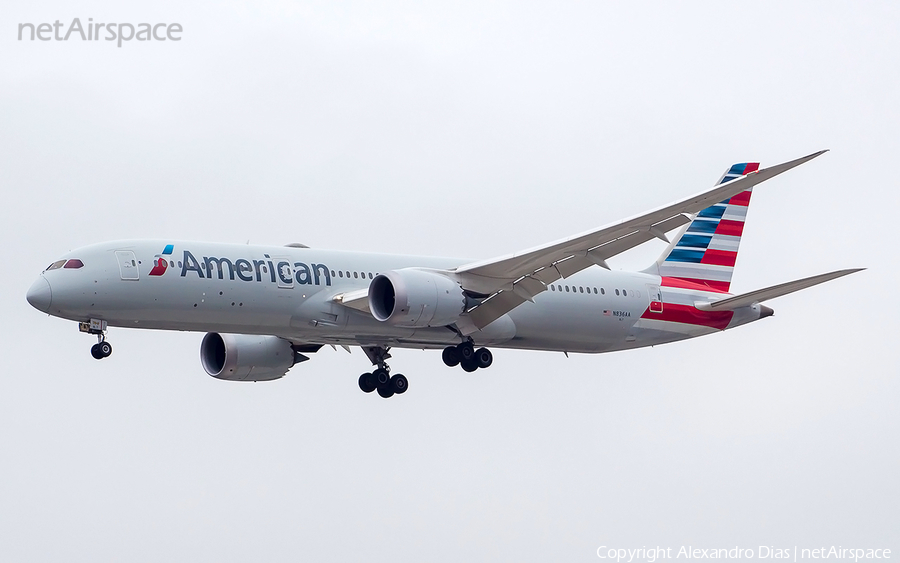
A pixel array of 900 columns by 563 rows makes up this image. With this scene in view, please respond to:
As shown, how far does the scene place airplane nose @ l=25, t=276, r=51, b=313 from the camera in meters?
34.1

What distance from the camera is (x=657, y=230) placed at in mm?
33938

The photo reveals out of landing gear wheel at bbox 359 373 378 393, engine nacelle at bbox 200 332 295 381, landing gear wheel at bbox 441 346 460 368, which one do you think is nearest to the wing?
landing gear wheel at bbox 441 346 460 368

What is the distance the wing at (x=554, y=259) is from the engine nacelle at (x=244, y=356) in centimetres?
702

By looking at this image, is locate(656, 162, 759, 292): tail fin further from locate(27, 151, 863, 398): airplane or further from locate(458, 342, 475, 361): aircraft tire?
locate(458, 342, 475, 361): aircraft tire

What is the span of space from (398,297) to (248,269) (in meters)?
4.24

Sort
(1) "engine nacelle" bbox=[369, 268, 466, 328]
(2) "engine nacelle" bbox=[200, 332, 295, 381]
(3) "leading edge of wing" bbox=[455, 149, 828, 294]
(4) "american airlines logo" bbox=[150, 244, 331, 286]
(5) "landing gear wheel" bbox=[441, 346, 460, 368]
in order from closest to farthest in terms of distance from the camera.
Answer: (3) "leading edge of wing" bbox=[455, 149, 828, 294] < (4) "american airlines logo" bbox=[150, 244, 331, 286] < (1) "engine nacelle" bbox=[369, 268, 466, 328] < (5) "landing gear wheel" bbox=[441, 346, 460, 368] < (2) "engine nacelle" bbox=[200, 332, 295, 381]

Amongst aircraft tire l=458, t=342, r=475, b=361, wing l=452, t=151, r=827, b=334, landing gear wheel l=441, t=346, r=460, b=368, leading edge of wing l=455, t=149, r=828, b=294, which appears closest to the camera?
leading edge of wing l=455, t=149, r=828, b=294

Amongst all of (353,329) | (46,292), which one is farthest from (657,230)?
(46,292)

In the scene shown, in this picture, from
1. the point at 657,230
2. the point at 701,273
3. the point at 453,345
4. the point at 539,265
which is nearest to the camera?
the point at 657,230

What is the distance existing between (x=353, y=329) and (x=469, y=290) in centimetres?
351

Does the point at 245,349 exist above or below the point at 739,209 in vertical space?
below

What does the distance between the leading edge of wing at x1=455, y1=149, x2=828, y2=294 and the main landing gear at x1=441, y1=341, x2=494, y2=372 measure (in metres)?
2.37

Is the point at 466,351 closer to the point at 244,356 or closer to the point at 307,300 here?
the point at 307,300

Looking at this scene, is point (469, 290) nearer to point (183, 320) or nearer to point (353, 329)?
point (353, 329)
